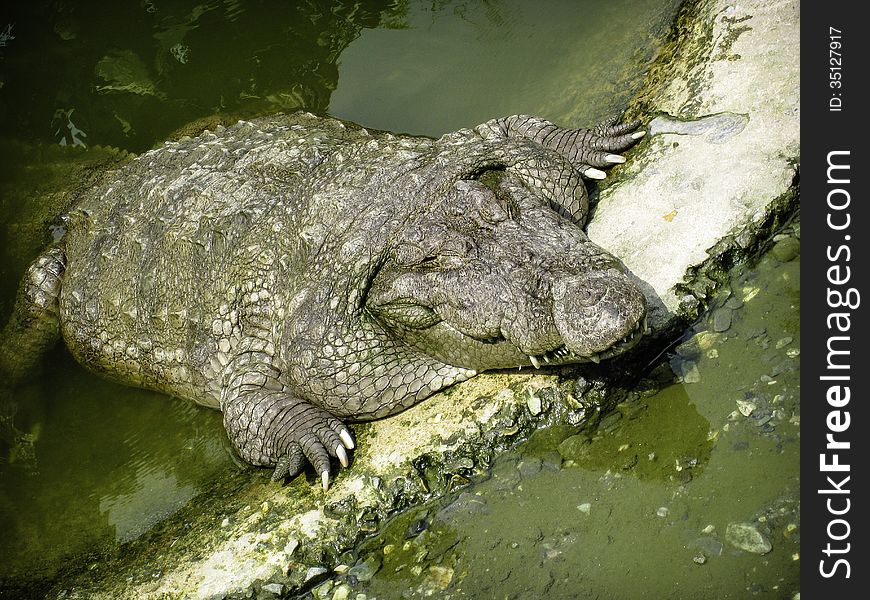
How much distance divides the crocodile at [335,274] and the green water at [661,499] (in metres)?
0.55

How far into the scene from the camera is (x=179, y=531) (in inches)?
178

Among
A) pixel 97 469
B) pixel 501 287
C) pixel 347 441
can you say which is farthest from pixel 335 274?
pixel 97 469

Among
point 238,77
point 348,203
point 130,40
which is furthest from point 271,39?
point 348,203

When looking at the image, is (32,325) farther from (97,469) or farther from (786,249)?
(786,249)

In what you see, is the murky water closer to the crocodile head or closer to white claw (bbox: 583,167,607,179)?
the crocodile head

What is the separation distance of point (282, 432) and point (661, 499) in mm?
2206

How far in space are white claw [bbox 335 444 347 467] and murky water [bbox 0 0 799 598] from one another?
0.56 meters

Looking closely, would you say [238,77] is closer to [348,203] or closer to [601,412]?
[348,203]

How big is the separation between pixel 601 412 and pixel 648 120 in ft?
7.65

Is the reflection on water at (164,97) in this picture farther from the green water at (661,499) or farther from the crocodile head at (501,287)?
the green water at (661,499)

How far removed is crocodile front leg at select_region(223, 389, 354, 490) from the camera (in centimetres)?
449

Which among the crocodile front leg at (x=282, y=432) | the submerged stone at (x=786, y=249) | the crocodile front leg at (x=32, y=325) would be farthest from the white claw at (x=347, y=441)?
the crocodile front leg at (x=32, y=325)

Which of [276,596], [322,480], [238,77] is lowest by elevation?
[276,596]

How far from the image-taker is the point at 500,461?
411cm
